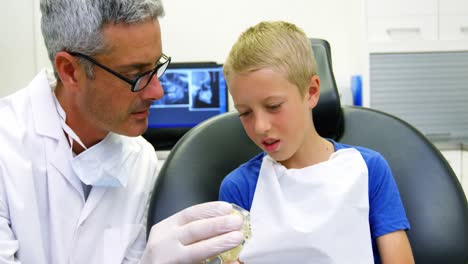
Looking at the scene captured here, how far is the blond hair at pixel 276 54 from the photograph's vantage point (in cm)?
104

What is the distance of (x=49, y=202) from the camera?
112 cm

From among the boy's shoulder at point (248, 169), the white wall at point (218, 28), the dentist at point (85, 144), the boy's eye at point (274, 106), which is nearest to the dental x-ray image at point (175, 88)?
the white wall at point (218, 28)

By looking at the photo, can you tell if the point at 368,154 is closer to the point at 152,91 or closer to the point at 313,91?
the point at 313,91

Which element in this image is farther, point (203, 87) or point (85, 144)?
point (203, 87)

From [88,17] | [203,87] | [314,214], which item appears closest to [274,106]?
[314,214]

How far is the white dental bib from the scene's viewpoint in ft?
3.30

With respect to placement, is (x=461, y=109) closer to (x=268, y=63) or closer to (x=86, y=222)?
(x=268, y=63)

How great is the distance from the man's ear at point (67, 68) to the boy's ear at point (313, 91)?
1.67 feet

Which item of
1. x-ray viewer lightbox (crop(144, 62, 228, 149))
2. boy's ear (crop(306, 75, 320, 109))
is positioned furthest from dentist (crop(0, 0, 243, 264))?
x-ray viewer lightbox (crop(144, 62, 228, 149))

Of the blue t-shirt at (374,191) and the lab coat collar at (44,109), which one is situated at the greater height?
the lab coat collar at (44,109)

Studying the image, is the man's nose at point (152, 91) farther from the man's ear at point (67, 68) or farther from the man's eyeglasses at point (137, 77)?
the man's ear at point (67, 68)

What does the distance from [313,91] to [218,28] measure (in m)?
2.08

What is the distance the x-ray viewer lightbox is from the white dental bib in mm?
1650

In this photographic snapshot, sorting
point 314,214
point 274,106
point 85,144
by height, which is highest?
point 274,106
